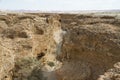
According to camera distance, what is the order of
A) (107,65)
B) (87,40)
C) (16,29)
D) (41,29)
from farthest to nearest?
(41,29)
(16,29)
(87,40)
(107,65)

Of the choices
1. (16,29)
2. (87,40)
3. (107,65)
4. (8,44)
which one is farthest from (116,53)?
(16,29)

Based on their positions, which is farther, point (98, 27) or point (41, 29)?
point (41, 29)

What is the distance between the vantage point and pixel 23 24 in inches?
876

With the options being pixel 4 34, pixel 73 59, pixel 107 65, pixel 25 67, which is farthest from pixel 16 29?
pixel 107 65

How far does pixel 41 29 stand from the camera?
23250 mm

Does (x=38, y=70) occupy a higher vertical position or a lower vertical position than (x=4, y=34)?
lower

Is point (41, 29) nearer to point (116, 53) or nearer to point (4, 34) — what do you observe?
point (4, 34)

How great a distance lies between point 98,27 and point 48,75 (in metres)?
4.54

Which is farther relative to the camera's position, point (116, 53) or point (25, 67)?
point (25, 67)

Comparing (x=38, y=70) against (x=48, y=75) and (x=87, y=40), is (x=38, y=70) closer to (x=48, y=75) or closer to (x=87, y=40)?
(x=48, y=75)

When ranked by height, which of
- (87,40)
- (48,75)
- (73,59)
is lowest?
(48,75)

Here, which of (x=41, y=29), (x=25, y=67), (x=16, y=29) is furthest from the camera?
(x=41, y=29)

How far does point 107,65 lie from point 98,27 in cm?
297

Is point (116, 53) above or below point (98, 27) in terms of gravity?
below
